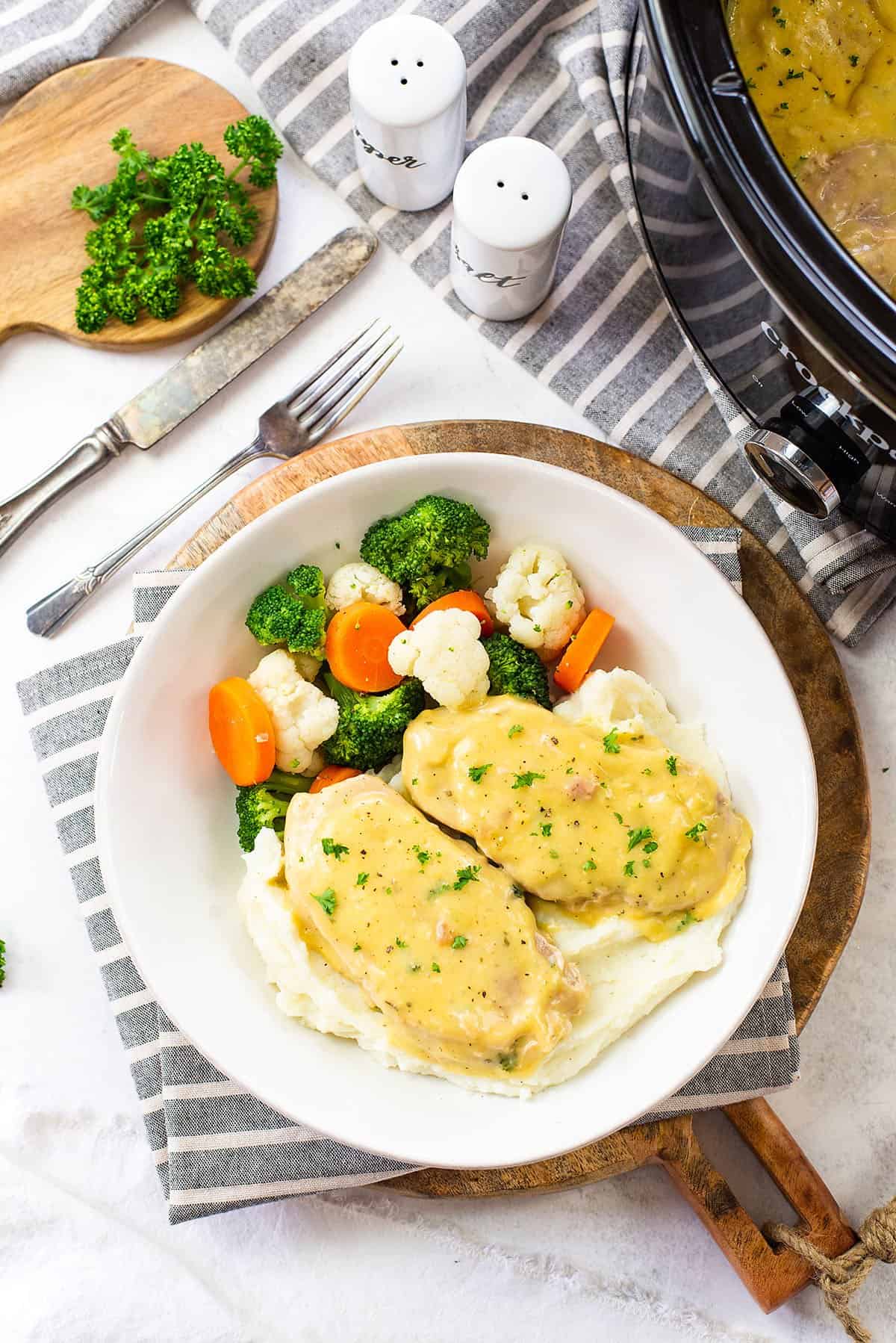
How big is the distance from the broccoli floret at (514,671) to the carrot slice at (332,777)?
35cm

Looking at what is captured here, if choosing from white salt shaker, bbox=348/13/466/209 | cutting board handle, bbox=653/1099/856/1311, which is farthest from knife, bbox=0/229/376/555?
cutting board handle, bbox=653/1099/856/1311

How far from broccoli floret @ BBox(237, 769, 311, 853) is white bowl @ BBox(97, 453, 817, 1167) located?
63 millimetres

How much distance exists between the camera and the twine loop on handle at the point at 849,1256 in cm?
254

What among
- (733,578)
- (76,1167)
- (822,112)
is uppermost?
(822,112)

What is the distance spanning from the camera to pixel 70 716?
104 inches

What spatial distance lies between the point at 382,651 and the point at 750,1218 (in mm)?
1532

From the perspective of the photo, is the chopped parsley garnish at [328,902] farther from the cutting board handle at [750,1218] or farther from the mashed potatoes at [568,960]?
the cutting board handle at [750,1218]

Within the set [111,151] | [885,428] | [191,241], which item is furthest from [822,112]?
[111,151]

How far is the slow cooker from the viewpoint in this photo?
5.66 feet

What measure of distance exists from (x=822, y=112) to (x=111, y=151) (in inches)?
68.2

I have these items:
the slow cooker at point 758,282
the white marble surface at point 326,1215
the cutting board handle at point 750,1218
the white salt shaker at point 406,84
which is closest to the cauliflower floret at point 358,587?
the white marble surface at point 326,1215

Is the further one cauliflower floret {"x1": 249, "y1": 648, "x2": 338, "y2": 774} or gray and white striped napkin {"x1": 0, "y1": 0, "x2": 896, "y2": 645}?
gray and white striped napkin {"x1": 0, "y1": 0, "x2": 896, "y2": 645}

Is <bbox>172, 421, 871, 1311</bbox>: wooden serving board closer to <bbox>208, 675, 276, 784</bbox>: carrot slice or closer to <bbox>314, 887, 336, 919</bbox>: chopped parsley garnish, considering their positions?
<bbox>208, 675, 276, 784</bbox>: carrot slice

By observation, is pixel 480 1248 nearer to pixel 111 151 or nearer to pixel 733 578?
pixel 733 578
